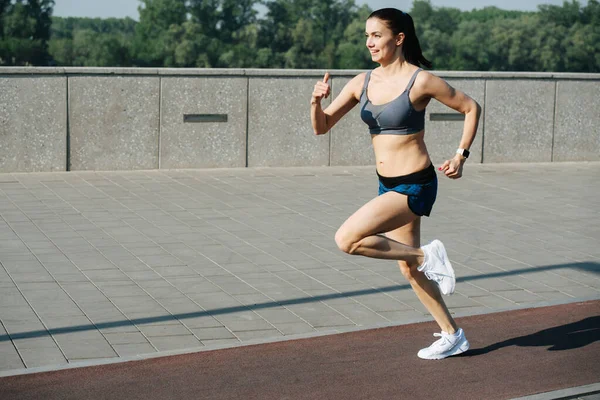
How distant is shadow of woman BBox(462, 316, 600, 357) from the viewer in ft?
18.1

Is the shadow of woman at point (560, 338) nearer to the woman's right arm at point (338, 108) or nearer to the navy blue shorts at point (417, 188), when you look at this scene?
the navy blue shorts at point (417, 188)

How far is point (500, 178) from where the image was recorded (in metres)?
13.1

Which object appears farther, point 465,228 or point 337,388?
point 465,228

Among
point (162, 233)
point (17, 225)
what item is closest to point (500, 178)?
point (162, 233)

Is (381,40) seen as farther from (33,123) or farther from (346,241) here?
(33,123)

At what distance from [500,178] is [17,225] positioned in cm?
679

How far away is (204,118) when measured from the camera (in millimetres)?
13047

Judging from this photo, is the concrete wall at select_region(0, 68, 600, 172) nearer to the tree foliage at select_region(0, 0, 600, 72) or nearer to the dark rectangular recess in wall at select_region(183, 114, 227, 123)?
the dark rectangular recess in wall at select_region(183, 114, 227, 123)

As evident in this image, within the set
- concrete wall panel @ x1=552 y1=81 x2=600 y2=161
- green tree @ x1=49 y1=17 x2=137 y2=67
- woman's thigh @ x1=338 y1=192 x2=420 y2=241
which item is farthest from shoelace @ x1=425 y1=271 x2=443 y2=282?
green tree @ x1=49 y1=17 x2=137 y2=67

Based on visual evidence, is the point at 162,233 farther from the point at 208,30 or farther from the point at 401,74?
the point at 208,30

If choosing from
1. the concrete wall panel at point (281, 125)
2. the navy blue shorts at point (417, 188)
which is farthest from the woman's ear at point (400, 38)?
the concrete wall panel at point (281, 125)

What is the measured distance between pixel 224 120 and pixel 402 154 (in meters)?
8.28

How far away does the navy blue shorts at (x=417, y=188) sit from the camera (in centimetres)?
501

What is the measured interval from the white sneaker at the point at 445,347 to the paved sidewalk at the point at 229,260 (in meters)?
0.73
